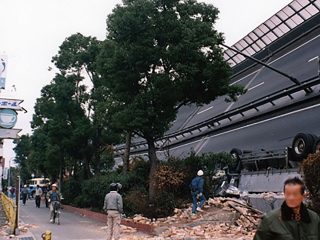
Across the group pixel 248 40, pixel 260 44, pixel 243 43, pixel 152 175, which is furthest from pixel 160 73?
pixel 243 43

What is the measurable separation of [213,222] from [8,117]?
24.2ft

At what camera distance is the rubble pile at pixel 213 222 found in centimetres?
1318

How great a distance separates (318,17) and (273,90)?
642cm

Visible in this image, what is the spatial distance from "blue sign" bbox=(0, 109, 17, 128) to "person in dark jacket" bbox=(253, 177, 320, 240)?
43.9 feet

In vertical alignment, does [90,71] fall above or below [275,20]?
below

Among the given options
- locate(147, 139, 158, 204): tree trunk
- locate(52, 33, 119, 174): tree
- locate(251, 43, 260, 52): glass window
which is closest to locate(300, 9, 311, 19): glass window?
locate(251, 43, 260, 52): glass window

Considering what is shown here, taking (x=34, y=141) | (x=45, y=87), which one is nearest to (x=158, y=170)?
(x=45, y=87)

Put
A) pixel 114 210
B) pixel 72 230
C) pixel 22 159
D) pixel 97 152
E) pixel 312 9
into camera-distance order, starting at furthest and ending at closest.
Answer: pixel 22 159, pixel 312 9, pixel 97 152, pixel 72 230, pixel 114 210

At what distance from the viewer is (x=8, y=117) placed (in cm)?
1617

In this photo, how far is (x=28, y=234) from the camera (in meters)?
15.0

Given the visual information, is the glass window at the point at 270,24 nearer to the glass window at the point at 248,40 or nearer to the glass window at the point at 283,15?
the glass window at the point at 283,15

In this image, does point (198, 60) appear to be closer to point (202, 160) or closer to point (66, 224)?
point (202, 160)

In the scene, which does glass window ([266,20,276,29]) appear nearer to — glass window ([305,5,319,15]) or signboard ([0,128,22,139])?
glass window ([305,5,319,15])

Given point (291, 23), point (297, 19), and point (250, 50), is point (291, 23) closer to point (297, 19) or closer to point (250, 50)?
point (297, 19)
